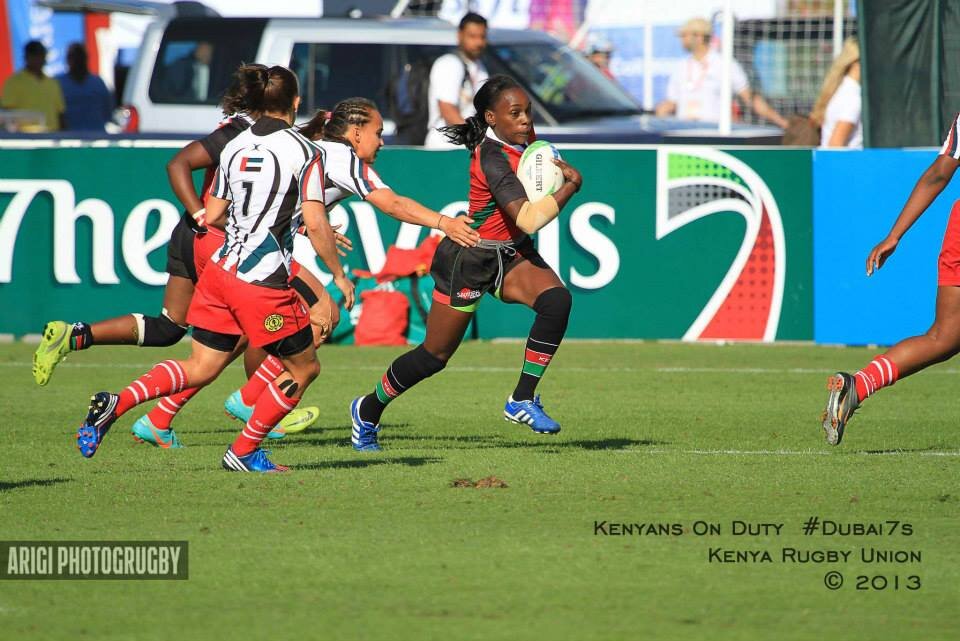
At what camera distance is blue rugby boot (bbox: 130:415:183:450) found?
28.0 ft

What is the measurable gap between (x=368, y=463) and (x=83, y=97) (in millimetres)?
14960

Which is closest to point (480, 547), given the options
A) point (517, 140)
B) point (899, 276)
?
point (517, 140)

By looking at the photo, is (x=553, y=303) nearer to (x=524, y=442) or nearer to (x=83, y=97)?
(x=524, y=442)

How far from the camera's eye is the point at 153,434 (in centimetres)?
853

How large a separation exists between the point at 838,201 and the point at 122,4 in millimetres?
11112

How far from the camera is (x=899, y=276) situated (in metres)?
13.4

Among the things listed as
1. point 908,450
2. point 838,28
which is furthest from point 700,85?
point 908,450

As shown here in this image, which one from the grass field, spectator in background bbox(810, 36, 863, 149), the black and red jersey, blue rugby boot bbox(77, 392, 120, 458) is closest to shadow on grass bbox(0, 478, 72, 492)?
the grass field

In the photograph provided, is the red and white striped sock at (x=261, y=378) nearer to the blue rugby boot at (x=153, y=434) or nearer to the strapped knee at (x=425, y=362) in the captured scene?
the blue rugby boot at (x=153, y=434)

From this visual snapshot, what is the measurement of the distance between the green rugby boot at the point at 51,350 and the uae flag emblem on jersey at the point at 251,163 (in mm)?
1939

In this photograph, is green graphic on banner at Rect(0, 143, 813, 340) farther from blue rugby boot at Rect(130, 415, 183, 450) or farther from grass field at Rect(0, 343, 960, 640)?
blue rugby boot at Rect(130, 415, 183, 450)

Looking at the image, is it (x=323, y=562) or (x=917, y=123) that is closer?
(x=323, y=562)

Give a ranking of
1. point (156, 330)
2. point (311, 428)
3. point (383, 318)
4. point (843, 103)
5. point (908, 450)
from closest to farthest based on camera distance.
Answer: point (908, 450) < point (156, 330) < point (311, 428) < point (383, 318) < point (843, 103)

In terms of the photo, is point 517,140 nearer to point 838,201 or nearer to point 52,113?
point 838,201
